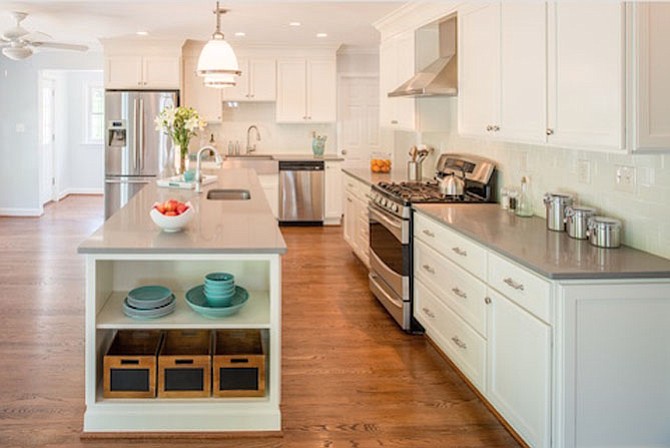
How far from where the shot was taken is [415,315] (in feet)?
13.6

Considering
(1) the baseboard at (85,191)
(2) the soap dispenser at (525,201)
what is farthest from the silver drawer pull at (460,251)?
(1) the baseboard at (85,191)

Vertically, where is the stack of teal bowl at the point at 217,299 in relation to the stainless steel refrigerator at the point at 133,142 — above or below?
below

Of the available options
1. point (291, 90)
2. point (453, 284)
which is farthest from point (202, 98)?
point (453, 284)

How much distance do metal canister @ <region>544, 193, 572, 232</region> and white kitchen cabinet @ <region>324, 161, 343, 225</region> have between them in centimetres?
571

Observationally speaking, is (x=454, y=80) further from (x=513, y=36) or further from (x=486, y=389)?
(x=486, y=389)

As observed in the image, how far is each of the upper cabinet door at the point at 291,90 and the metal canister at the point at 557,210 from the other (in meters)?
6.25

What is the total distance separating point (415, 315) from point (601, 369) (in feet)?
6.27

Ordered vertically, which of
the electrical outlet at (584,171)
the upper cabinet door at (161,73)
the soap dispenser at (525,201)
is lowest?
the soap dispenser at (525,201)

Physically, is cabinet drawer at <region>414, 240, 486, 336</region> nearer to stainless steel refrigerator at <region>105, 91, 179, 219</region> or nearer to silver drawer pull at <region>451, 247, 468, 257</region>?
silver drawer pull at <region>451, 247, 468, 257</region>

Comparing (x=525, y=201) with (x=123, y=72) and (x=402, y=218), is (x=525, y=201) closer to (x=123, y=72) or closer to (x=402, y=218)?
(x=402, y=218)

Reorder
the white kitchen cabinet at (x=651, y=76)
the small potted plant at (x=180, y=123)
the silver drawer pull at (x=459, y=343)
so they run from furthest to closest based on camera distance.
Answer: the small potted plant at (x=180, y=123) → the silver drawer pull at (x=459, y=343) → the white kitchen cabinet at (x=651, y=76)

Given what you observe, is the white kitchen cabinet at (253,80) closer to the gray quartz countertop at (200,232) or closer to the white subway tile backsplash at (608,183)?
the gray quartz countertop at (200,232)

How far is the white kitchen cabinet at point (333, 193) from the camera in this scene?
Result: 875 cm

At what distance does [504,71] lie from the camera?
3.45 meters
